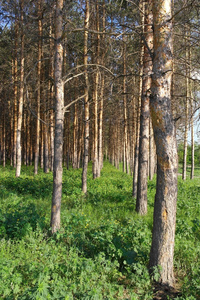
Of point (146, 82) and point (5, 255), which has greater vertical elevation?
point (146, 82)

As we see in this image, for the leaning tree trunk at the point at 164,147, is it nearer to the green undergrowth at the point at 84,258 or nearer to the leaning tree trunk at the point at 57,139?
the green undergrowth at the point at 84,258

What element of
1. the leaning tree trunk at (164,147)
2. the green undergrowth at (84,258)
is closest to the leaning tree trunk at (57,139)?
the green undergrowth at (84,258)

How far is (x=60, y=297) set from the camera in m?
2.97

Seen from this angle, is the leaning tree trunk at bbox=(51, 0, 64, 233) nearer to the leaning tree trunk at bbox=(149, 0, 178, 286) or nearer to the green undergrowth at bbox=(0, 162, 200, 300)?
the green undergrowth at bbox=(0, 162, 200, 300)

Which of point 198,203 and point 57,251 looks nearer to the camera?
point 57,251

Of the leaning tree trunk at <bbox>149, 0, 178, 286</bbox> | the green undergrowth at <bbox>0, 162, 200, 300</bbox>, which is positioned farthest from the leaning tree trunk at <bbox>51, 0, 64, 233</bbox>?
the leaning tree trunk at <bbox>149, 0, 178, 286</bbox>

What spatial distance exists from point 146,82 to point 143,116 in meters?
1.12

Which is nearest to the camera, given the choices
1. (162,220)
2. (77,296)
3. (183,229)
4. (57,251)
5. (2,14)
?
(77,296)

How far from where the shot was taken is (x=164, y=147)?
3.84m

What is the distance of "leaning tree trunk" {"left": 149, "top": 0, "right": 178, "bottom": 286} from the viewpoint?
3.84m

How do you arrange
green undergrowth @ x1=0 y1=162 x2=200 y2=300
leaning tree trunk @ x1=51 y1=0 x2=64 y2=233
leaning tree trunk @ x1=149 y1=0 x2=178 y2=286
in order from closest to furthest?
green undergrowth @ x1=0 y1=162 x2=200 y2=300, leaning tree trunk @ x1=149 y1=0 x2=178 y2=286, leaning tree trunk @ x1=51 y1=0 x2=64 y2=233

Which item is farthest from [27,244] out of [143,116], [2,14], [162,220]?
[2,14]

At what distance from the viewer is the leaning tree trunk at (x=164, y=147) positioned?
12.6ft

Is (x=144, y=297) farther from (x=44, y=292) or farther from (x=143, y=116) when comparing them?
(x=143, y=116)
